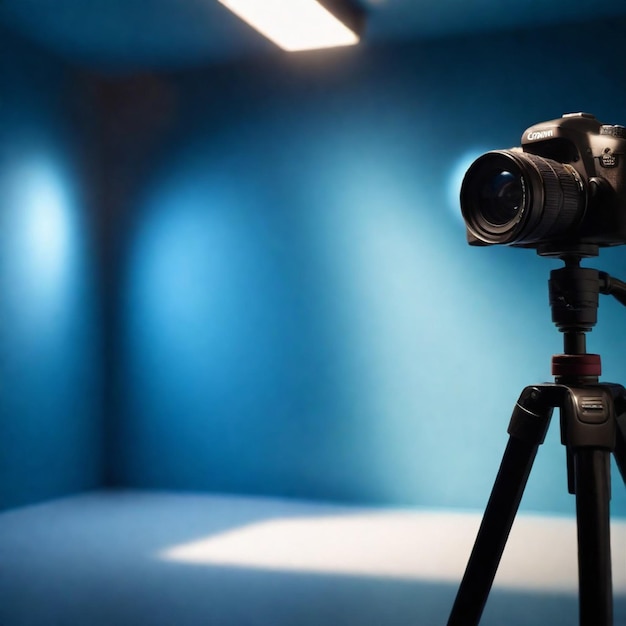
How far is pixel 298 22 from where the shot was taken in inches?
146

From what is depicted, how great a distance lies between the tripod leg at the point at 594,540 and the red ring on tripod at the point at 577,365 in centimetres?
18

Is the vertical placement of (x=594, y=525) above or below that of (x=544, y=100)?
below

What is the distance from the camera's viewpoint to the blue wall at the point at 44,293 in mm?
3861

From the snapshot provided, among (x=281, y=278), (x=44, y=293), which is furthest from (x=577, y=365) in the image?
(x=44, y=293)

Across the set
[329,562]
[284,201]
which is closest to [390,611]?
[329,562]

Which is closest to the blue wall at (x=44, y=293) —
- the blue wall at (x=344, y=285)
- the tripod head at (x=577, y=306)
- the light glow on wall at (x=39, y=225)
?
the light glow on wall at (x=39, y=225)

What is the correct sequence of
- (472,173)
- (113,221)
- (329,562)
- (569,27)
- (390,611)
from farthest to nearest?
(113,221) → (569,27) → (329,562) → (390,611) → (472,173)

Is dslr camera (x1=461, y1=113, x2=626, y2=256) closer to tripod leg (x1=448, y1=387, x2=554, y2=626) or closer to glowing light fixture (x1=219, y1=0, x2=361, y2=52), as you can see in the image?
tripod leg (x1=448, y1=387, x2=554, y2=626)

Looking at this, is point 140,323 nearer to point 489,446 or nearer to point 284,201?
point 284,201

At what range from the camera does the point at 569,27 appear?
12.5ft

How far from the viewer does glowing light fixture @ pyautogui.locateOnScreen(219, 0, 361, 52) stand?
351 centimetres

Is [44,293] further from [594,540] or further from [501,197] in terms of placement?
[594,540]

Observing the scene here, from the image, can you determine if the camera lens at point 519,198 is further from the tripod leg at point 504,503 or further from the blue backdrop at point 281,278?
the blue backdrop at point 281,278

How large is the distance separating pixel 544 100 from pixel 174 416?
225 centimetres
